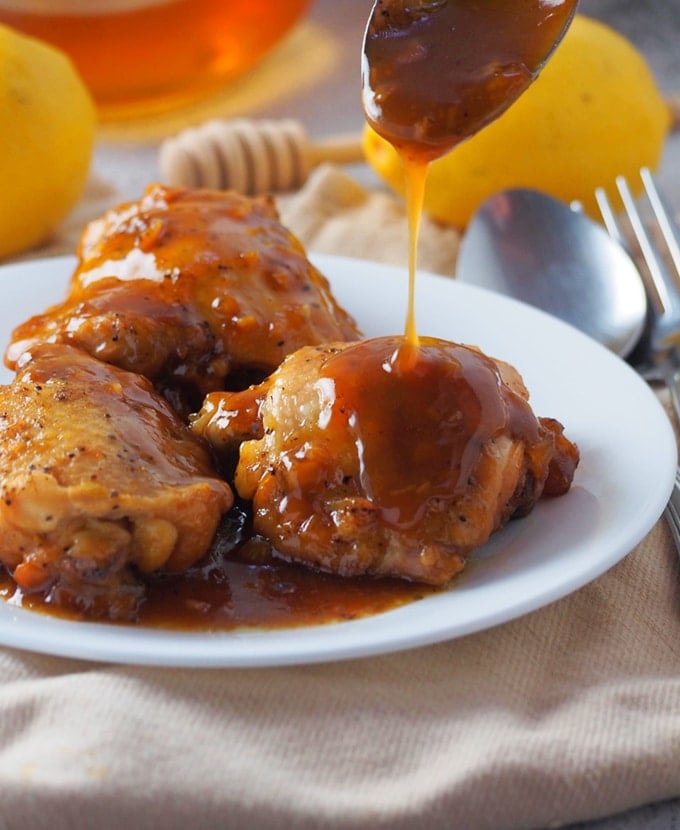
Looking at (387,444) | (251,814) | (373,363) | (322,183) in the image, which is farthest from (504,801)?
(322,183)

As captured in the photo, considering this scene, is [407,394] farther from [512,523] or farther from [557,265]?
[557,265]

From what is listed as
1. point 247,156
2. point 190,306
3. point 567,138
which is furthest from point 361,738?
point 247,156

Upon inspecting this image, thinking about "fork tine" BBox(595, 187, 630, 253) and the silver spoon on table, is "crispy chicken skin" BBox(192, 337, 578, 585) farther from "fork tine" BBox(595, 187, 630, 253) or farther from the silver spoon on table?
"fork tine" BBox(595, 187, 630, 253)

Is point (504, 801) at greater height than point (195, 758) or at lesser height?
lesser

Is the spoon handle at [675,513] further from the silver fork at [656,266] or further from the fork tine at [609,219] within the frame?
the fork tine at [609,219]

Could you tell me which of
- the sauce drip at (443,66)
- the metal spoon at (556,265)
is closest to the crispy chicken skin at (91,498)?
the sauce drip at (443,66)

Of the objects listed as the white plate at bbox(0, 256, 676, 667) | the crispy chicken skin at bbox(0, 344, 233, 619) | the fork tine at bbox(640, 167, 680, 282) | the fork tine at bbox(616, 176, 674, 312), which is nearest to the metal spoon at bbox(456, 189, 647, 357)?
the fork tine at bbox(616, 176, 674, 312)

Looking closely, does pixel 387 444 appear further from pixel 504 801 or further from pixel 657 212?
pixel 657 212
